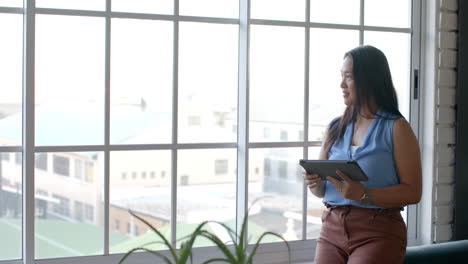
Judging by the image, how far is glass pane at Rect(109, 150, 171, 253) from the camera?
3152 millimetres

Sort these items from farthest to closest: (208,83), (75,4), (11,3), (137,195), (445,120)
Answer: (445,120) → (208,83) → (137,195) → (75,4) → (11,3)

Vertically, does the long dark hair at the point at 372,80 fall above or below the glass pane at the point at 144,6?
below

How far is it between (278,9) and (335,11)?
355 millimetres

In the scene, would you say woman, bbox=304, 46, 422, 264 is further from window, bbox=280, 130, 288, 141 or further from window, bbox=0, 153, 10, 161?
window, bbox=0, 153, 10, 161

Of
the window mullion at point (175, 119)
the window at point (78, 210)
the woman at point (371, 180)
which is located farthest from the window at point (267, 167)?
the window at point (78, 210)

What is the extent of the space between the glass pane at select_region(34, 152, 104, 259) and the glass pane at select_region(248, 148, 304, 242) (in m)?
0.86

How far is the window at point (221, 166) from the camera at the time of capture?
3.43 metres

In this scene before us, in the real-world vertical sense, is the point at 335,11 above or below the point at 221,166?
above

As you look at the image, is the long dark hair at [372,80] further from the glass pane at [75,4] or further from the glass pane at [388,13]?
the glass pane at [75,4]

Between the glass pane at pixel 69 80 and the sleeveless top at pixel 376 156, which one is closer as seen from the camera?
the sleeveless top at pixel 376 156

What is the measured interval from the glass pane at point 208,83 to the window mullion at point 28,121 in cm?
74

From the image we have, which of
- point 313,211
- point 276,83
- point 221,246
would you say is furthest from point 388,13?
point 221,246

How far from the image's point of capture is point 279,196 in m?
3.63

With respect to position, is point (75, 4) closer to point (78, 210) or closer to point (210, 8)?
point (210, 8)
